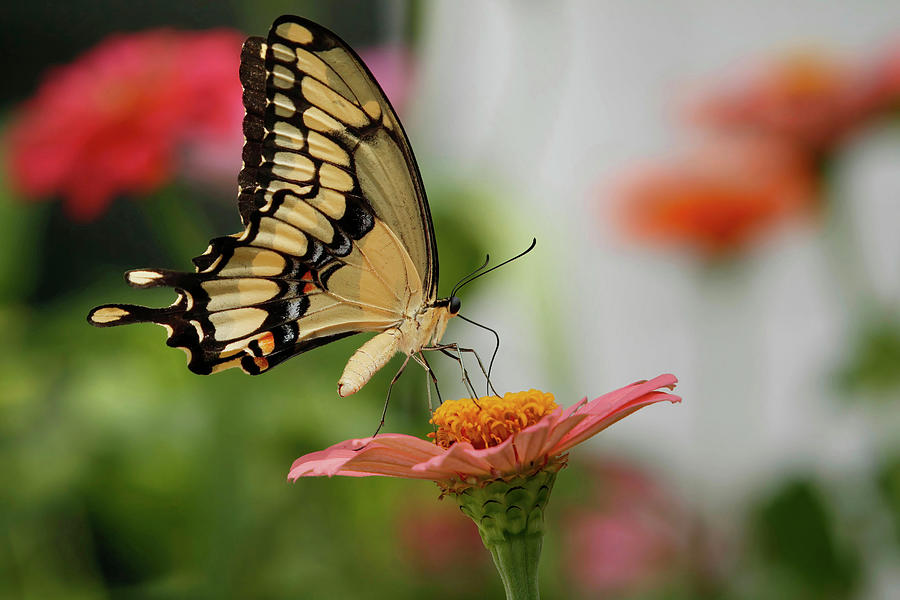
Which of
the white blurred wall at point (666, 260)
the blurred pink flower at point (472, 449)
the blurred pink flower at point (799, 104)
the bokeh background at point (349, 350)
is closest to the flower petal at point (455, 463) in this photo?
the blurred pink flower at point (472, 449)

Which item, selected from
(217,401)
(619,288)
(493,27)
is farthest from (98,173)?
(619,288)

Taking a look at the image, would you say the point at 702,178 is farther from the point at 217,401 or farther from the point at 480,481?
the point at 480,481

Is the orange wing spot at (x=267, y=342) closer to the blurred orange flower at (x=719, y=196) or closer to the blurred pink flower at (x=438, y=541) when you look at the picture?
the blurred pink flower at (x=438, y=541)

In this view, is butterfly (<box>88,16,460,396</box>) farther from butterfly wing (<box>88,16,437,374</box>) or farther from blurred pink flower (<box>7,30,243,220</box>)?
blurred pink flower (<box>7,30,243,220</box>)

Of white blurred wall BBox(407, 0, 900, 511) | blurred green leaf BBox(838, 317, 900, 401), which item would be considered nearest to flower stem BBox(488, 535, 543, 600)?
blurred green leaf BBox(838, 317, 900, 401)

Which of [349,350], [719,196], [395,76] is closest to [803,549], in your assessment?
[719,196]

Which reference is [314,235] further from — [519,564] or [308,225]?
[519,564]

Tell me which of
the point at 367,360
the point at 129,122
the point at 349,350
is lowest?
the point at 367,360
